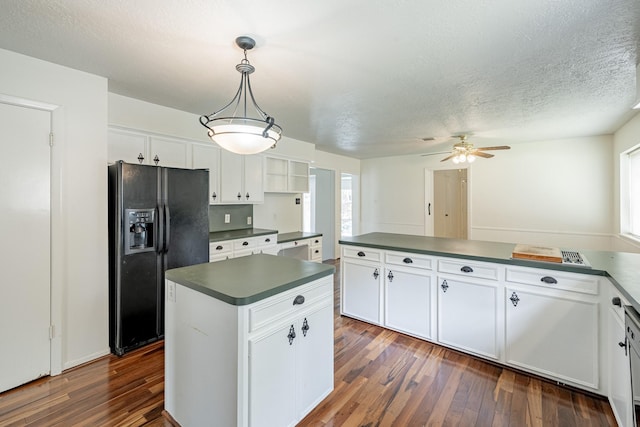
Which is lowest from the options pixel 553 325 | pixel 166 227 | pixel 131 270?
pixel 553 325

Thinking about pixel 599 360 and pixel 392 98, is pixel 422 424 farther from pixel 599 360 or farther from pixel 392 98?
pixel 392 98

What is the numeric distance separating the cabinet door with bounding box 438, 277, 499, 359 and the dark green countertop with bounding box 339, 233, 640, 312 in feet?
0.82

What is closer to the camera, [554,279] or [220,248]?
[554,279]

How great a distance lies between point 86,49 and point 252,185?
2.35 metres

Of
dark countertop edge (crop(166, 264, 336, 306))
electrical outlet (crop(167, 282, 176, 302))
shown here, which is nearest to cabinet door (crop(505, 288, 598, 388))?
dark countertop edge (crop(166, 264, 336, 306))

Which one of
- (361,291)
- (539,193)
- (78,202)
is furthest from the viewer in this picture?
(539,193)

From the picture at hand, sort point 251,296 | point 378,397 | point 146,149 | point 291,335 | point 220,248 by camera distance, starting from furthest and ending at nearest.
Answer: point 220,248
point 146,149
point 378,397
point 291,335
point 251,296

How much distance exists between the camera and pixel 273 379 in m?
1.53

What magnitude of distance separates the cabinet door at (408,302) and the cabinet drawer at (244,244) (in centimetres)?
180

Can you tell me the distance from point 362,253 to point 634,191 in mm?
3723

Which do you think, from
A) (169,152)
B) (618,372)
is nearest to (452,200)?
(618,372)

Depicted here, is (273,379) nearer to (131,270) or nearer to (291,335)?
(291,335)

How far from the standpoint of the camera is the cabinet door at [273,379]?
142 centimetres

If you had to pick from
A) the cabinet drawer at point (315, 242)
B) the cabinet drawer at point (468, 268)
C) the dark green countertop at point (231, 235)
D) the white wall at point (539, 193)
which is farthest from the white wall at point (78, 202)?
the white wall at point (539, 193)
